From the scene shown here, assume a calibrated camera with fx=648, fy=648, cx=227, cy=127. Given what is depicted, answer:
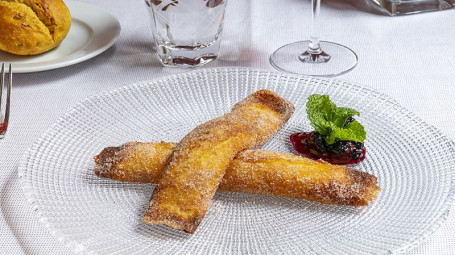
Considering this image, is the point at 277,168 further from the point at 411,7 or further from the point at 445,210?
the point at 411,7

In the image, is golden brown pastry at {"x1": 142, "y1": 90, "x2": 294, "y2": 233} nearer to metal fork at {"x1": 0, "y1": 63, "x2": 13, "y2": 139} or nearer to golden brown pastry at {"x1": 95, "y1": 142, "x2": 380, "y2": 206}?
golden brown pastry at {"x1": 95, "y1": 142, "x2": 380, "y2": 206}

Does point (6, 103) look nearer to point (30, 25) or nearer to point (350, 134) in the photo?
point (30, 25)

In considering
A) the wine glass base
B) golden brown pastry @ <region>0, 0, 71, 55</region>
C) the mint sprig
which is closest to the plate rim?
golden brown pastry @ <region>0, 0, 71, 55</region>

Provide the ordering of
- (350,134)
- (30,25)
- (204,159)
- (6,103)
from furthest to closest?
A: 1. (30,25)
2. (6,103)
3. (350,134)
4. (204,159)

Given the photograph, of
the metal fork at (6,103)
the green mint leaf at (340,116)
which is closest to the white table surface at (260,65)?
the metal fork at (6,103)

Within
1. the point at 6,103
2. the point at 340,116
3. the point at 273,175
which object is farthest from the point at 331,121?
the point at 6,103
